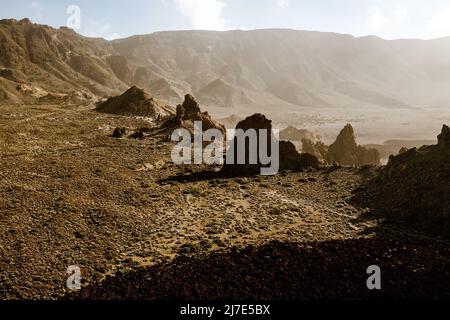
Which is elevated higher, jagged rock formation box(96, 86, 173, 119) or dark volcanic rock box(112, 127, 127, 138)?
jagged rock formation box(96, 86, 173, 119)

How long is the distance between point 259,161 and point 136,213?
15.0 meters

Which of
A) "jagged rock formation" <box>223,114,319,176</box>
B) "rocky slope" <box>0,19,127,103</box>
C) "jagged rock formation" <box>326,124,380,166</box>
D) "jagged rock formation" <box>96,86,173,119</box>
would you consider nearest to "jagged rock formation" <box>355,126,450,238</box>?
"jagged rock formation" <box>223,114,319,176</box>

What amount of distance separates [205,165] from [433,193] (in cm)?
2101

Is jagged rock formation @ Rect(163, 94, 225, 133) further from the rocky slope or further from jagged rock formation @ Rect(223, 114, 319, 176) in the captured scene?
the rocky slope

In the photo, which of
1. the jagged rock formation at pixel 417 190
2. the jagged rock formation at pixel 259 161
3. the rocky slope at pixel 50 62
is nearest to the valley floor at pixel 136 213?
the jagged rock formation at pixel 259 161

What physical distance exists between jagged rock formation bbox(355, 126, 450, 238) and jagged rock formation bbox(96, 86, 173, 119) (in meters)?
39.0

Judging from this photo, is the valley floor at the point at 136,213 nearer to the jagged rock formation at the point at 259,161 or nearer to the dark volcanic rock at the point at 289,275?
the dark volcanic rock at the point at 289,275

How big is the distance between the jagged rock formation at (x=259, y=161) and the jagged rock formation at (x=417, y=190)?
788 centimetres

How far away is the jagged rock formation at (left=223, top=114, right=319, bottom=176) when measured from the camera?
3819 cm

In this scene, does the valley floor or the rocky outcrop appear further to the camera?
the rocky outcrop

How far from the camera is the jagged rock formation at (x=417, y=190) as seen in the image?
87.8 ft

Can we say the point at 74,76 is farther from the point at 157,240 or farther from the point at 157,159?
the point at 157,240

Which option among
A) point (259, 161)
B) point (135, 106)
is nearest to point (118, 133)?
point (135, 106)
